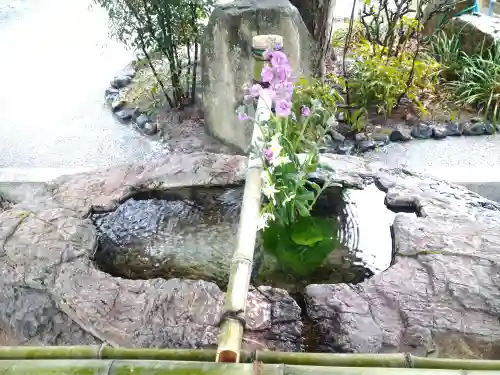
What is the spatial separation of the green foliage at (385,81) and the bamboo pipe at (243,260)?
267cm

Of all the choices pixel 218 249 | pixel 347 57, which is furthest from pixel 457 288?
pixel 347 57

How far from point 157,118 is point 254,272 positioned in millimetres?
3276

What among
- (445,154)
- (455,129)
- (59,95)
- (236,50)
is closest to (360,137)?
(445,154)

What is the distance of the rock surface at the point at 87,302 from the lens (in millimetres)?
1798

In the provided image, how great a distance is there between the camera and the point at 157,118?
16.5ft

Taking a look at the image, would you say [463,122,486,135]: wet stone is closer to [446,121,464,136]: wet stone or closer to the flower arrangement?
[446,121,464,136]: wet stone

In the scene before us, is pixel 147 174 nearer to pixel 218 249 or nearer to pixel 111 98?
pixel 218 249

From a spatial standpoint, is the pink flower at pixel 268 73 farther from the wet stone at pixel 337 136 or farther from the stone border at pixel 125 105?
the stone border at pixel 125 105

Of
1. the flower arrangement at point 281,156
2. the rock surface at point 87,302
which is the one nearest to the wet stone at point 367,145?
the flower arrangement at point 281,156

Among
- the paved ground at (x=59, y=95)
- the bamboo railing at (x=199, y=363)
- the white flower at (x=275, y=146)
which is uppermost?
the white flower at (x=275, y=146)

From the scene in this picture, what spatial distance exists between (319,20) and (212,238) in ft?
11.0

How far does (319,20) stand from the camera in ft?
16.0

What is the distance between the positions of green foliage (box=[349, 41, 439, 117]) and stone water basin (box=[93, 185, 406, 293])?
2447 millimetres

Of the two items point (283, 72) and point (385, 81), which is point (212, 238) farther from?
point (385, 81)
